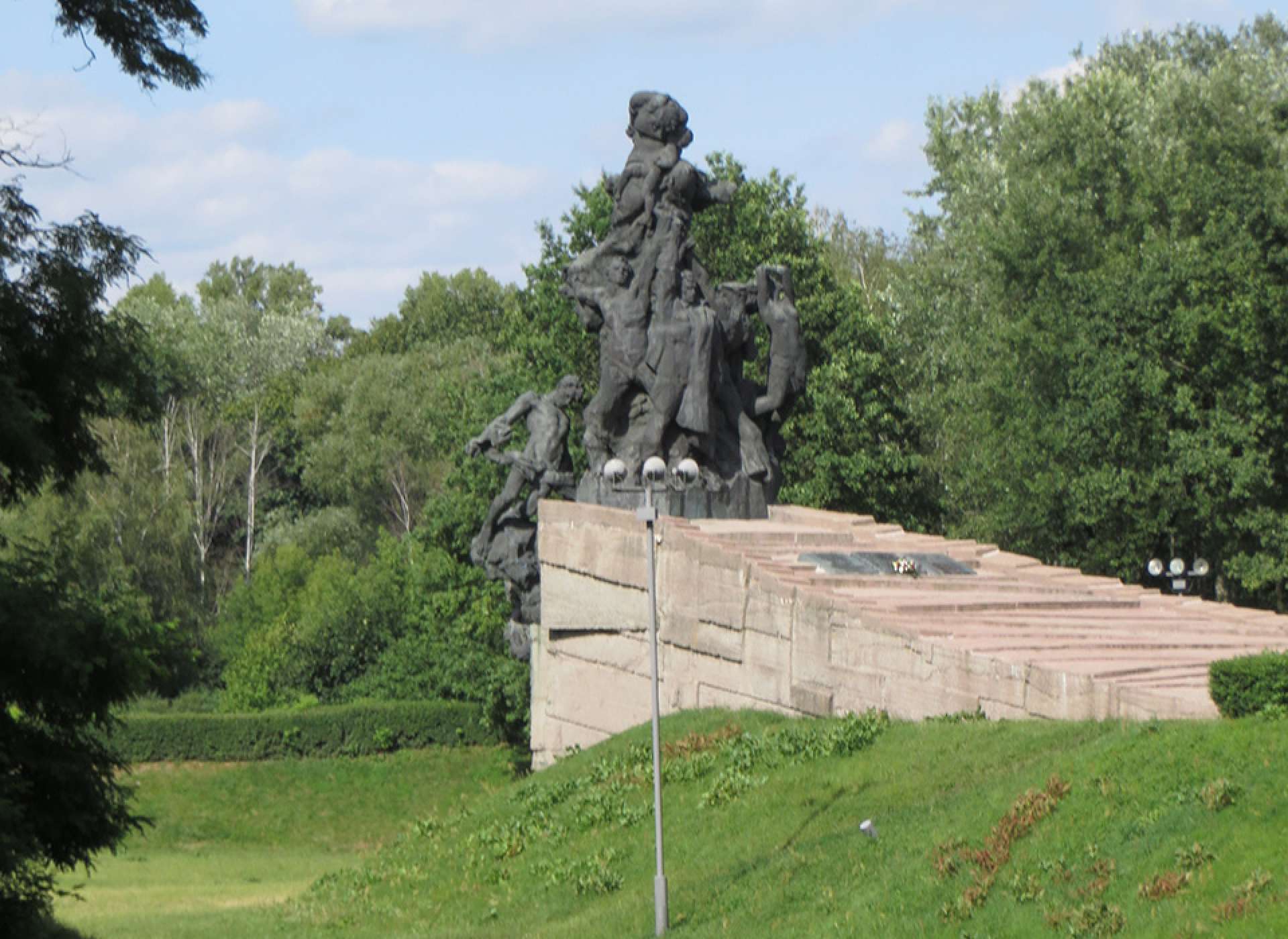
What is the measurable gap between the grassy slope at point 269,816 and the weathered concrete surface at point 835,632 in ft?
14.2

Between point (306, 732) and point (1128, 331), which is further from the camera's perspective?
point (306, 732)

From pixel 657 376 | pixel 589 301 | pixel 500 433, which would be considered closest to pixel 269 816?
pixel 500 433

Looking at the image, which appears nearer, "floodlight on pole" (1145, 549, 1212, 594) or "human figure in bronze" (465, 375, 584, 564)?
"human figure in bronze" (465, 375, 584, 564)

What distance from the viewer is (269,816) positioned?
36344 mm

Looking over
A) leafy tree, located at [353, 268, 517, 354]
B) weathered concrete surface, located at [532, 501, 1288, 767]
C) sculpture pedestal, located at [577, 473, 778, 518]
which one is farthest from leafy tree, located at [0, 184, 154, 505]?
leafy tree, located at [353, 268, 517, 354]

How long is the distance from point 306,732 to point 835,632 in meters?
23.5

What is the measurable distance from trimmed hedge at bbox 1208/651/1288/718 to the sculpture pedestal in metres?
9.27

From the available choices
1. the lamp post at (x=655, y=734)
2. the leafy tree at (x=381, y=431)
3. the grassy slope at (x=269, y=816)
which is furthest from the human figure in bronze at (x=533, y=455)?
the leafy tree at (x=381, y=431)

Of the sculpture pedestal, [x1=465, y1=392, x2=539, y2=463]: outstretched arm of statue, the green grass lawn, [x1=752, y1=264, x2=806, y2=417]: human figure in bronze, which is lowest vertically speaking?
the green grass lawn

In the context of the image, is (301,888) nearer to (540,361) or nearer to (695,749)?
(695,749)

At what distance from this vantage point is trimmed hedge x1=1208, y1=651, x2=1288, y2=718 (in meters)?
14.0

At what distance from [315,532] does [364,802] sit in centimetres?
2343

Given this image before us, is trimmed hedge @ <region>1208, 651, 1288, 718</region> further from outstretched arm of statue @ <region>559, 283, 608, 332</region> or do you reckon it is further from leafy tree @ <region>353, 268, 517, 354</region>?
leafy tree @ <region>353, 268, 517, 354</region>

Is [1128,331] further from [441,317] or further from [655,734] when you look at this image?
[441,317]
